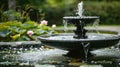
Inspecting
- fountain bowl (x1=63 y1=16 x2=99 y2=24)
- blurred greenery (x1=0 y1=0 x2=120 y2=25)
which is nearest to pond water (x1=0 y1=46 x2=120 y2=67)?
fountain bowl (x1=63 y1=16 x2=99 y2=24)

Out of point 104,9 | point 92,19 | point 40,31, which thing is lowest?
point 104,9

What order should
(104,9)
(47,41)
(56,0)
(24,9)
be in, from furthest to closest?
(56,0) < (104,9) < (24,9) < (47,41)

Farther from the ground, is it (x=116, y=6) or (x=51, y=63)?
(x=51, y=63)

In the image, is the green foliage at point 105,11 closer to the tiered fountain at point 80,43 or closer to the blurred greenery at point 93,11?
the blurred greenery at point 93,11

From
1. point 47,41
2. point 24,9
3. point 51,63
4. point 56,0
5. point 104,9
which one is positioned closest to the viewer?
point 51,63

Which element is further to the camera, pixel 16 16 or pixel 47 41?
pixel 16 16

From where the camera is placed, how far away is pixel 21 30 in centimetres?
1255

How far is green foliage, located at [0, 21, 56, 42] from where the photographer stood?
A: 12266 millimetres

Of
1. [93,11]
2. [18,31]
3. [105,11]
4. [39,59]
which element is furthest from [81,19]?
[105,11]

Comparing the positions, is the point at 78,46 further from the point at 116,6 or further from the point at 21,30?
the point at 116,6

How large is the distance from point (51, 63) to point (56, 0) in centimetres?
2312

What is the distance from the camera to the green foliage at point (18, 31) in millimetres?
12266

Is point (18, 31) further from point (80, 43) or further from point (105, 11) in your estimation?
point (105, 11)

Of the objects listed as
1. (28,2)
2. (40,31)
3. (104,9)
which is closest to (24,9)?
(28,2)
